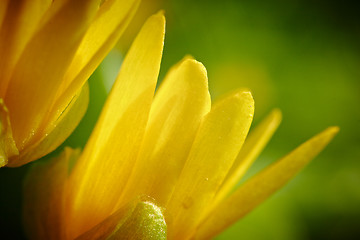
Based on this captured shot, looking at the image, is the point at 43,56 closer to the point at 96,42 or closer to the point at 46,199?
the point at 96,42

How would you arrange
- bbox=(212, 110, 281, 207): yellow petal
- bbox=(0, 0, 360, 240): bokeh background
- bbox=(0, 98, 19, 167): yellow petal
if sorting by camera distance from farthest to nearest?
1. bbox=(0, 0, 360, 240): bokeh background
2. bbox=(212, 110, 281, 207): yellow petal
3. bbox=(0, 98, 19, 167): yellow petal

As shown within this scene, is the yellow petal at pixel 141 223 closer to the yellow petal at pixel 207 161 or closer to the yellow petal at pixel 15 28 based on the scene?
the yellow petal at pixel 207 161

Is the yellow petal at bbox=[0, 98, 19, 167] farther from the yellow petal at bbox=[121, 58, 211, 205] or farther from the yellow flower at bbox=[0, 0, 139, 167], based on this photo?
the yellow petal at bbox=[121, 58, 211, 205]

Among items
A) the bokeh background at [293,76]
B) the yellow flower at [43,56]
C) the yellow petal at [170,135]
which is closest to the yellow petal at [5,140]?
the yellow flower at [43,56]

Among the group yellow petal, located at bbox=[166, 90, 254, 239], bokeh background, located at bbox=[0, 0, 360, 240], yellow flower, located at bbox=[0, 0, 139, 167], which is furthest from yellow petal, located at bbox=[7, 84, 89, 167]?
bokeh background, located at bbox=[0, 0, 360, 240]

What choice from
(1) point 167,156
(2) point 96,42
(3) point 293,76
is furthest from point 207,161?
(3) point 293,76

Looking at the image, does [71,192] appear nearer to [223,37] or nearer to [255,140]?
[255,140]
